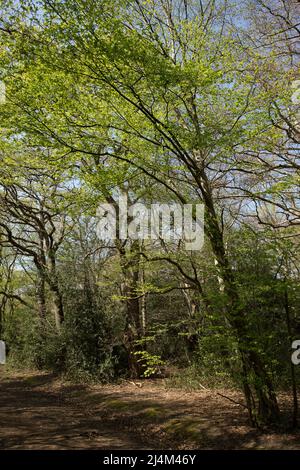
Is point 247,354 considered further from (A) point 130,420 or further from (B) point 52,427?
(B) point 52,427

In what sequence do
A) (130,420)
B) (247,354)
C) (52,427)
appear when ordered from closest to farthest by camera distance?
(247,354)
(52,427)
(130,420)

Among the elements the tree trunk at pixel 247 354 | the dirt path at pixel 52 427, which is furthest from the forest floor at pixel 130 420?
the tree trunk at pixel 247 354

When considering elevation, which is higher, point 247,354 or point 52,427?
point 247,354

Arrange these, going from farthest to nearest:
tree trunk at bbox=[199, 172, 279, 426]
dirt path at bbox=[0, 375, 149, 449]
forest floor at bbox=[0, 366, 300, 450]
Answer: dirt path at bbox=[0, 375, 149, 449]
forest floor at bbox=[0, 366, 300, 450]
tree trunk at bbox=[199, 172, 279, 426]

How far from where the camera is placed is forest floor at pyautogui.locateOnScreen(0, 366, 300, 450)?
618 centimetres

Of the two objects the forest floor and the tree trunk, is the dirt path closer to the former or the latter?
the forest floor

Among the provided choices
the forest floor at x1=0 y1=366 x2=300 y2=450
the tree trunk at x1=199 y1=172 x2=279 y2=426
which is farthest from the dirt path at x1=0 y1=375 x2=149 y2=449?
the tree trunk at x1=199 y1=172 x2=279 y2=426

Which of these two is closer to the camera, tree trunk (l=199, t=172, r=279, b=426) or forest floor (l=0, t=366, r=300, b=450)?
tree trunk (l=199, t=172, r=279, b=426)

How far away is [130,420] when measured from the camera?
8211mm

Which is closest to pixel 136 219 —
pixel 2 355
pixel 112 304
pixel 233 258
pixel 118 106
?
pixel 112 304

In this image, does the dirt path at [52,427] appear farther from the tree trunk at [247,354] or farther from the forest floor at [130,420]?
the tree trunk at [247,354]

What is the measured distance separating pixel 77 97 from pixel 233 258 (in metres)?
3.94

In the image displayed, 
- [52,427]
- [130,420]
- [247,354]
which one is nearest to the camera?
[247,354]

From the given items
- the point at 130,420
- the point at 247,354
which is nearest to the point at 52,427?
the point at 130,420
